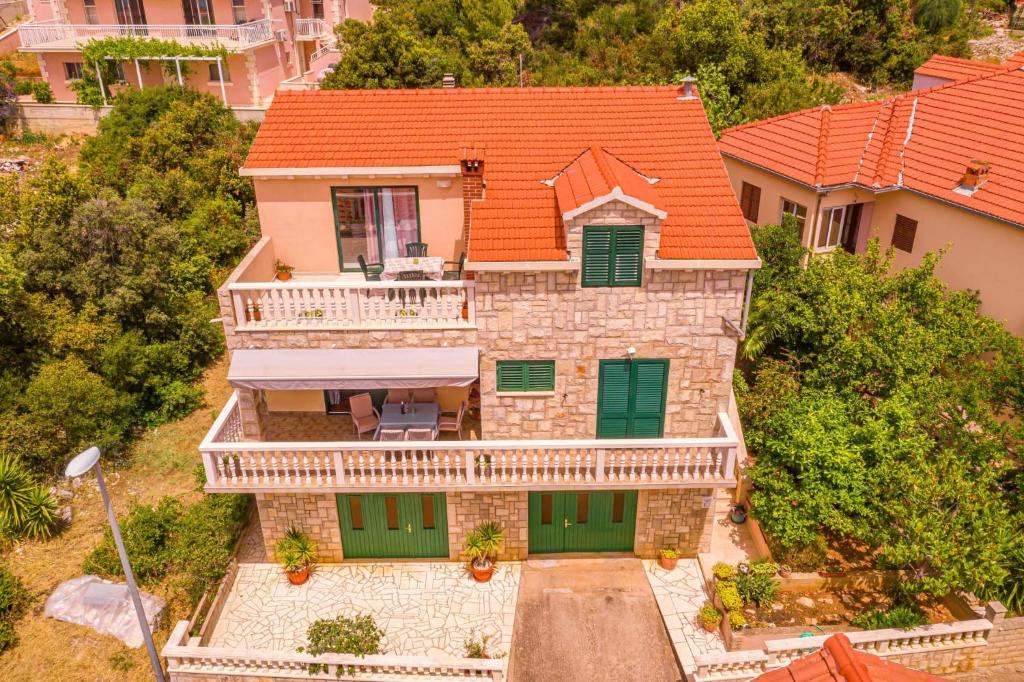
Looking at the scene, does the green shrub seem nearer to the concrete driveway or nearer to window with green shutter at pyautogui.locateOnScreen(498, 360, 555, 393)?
the concrete driveway

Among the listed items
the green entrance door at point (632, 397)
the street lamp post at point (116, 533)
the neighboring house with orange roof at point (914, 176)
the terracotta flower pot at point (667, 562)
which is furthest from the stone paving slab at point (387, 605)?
the neighboring house with orange roof at point (914, 176)

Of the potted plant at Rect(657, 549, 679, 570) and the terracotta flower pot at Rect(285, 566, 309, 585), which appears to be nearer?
the terracotta flower pot at Rect(285, 566, 309, 585)

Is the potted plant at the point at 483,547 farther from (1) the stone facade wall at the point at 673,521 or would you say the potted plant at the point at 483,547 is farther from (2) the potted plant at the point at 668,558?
(2) the potted plant at the point at 668,558

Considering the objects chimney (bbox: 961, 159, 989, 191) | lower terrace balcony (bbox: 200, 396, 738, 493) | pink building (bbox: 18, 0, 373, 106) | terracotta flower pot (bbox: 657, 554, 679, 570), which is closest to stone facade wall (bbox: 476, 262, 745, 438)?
lower terrace balcony (bbox: 200, 396, 738, 493)

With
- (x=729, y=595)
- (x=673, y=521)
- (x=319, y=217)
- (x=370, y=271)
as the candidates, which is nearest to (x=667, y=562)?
(x=673, y=521)

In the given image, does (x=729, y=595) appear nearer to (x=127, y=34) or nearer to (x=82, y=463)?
(x=82, y=463)

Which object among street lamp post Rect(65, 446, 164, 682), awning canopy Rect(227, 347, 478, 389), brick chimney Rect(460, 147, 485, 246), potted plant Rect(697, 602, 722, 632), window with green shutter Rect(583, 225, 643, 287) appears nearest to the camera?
street lamp post Rect(65, 446, 164, 682)
